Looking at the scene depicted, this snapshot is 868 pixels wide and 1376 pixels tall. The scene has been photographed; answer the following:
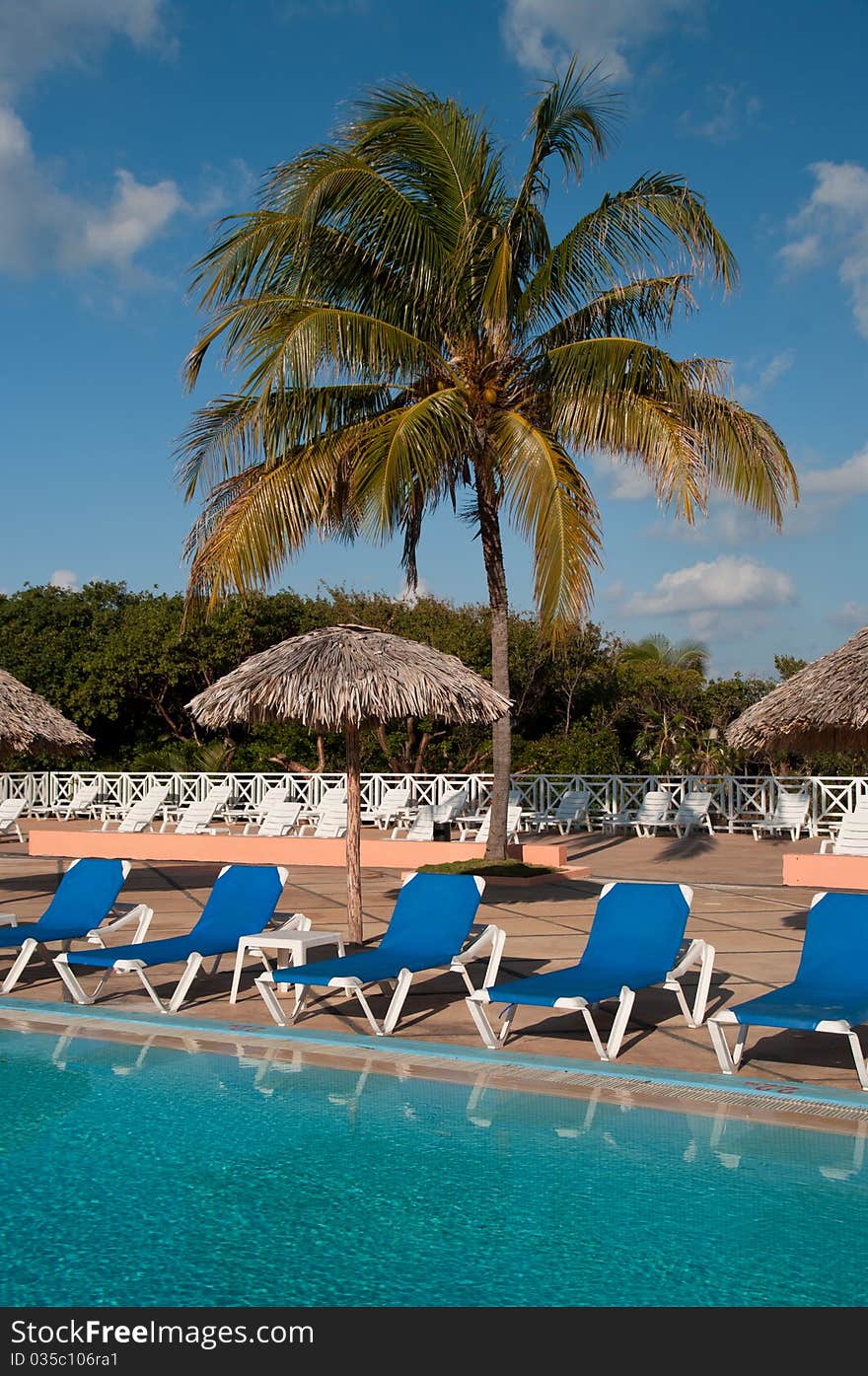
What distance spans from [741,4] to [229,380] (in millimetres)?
5803

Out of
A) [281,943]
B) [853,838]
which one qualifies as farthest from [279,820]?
[281,943]

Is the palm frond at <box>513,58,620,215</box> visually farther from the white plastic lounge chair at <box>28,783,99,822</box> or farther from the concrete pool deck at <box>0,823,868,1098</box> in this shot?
the white plastic lounge chair at <box>28,783,99,822</box>

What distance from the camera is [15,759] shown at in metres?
29.7

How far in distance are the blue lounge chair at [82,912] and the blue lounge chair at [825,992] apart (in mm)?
4108

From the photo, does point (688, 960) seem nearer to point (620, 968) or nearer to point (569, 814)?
point (620, 968)

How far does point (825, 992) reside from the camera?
6047mm

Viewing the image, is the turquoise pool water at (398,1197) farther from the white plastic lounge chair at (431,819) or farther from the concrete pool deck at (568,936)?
the white plastic lounge chair at (431,819)

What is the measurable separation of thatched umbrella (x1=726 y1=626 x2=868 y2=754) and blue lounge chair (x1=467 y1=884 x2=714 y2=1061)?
9.02 ft

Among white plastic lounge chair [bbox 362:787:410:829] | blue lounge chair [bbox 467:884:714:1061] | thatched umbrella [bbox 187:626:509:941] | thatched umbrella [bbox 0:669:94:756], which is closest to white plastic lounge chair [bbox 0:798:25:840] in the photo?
white plastic lounge chair [bbox 362:787:410:829]

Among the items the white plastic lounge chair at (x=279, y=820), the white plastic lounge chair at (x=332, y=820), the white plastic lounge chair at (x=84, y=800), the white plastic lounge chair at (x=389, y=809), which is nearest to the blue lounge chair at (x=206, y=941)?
the white plastic lounge chair at (x=332, y=820)

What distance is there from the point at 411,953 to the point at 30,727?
6.03 meters

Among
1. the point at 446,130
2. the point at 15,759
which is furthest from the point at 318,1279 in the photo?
the point at 15,759

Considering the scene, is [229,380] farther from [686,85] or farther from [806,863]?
[806,863]

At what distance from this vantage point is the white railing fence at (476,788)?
19.9 metres
